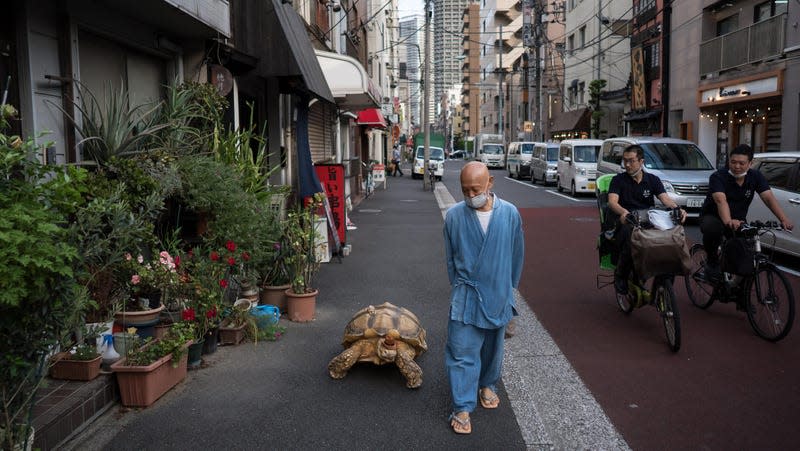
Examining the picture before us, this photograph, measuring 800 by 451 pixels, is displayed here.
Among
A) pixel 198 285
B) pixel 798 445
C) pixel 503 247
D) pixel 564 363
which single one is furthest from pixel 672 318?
pixel 198 285

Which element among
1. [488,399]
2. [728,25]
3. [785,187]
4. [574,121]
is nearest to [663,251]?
[488,399]

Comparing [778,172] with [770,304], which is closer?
[770,304]

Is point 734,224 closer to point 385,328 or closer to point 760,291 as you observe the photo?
point 760,291

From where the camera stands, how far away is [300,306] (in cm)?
673

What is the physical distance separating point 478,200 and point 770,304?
3.50 meters

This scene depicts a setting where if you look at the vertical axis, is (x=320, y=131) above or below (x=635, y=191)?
above

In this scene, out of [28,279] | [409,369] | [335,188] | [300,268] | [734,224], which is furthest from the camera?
[335,188]

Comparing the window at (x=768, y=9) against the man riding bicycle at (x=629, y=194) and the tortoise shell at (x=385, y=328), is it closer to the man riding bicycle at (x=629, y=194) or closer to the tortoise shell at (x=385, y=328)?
the man riding bicycle at (x=629, y=194)

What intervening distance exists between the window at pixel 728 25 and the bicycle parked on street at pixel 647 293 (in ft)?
64.7

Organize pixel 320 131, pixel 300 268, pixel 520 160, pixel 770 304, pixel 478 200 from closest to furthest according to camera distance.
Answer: pixel 478 200 → pixel 770 304 → pixel 300 268 → pixel 320 131 → pixel 520 160

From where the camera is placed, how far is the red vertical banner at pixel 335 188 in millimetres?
10829

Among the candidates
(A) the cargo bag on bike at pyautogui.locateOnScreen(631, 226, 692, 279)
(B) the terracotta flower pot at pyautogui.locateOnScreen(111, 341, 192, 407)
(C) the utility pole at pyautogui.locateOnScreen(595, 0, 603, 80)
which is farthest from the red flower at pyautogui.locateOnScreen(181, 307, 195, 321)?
(C) the utility pole at pyautogui.locateOnScreen(595, 0, 603, 80)

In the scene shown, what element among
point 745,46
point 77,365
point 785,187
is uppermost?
point 745,46

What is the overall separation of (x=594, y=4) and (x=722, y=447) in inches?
1518
